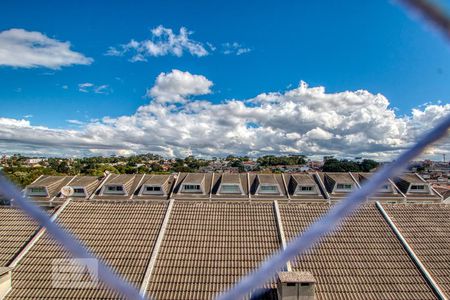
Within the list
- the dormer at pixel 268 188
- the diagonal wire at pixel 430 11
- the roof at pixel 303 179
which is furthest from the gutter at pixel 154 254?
the roof at pixel 303 179

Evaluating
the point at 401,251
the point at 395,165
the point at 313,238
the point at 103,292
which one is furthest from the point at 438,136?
the point at 401,251

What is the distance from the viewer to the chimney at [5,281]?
1012cm

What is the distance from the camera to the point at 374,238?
42.3ft

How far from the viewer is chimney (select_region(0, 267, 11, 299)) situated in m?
10.1

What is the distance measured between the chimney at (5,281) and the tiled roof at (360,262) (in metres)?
9.61

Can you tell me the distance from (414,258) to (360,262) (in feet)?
6.76

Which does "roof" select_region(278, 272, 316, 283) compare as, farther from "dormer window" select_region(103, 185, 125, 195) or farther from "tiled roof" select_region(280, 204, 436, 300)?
"dormer window" select_region(103, 185, 125, 195)

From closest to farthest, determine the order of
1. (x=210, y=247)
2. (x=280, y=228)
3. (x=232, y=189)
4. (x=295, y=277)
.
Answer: (x=295, y=277), (x=210, y=247), (x=280, y=228), (x=232, y=189)

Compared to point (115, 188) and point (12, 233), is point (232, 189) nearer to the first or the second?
point (115, 188)

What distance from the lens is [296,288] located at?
952 centimetres

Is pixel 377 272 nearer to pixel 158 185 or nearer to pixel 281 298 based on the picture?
pixel 281 298

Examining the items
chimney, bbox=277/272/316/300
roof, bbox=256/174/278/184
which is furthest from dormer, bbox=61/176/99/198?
chimney, bbox=277/272/316/300

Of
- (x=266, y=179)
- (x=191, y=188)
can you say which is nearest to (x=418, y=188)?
(x=266, y=179)

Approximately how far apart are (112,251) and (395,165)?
41.2 ft
